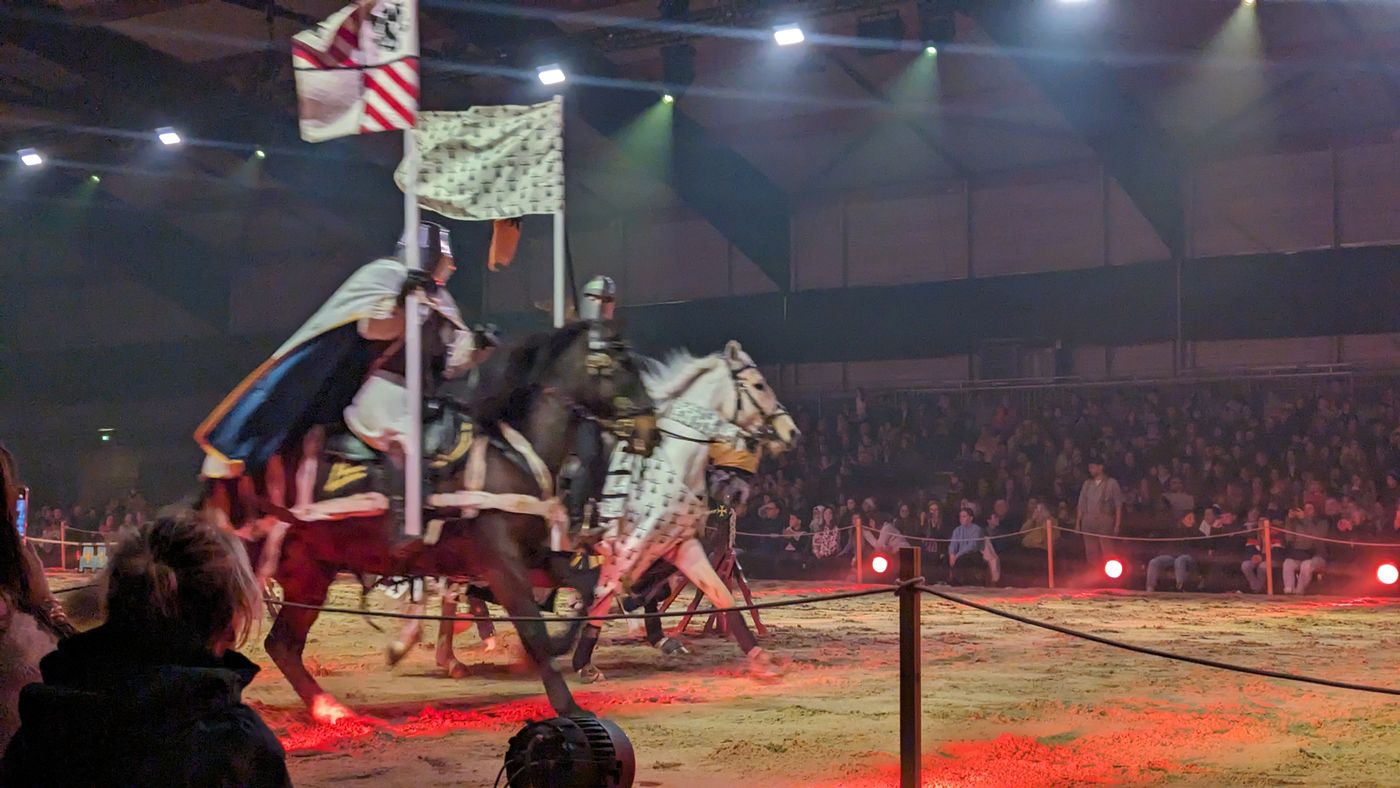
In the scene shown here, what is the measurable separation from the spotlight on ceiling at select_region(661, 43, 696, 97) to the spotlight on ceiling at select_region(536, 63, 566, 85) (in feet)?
4.60

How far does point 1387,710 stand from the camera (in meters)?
6.42

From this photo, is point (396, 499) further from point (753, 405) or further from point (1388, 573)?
point (1388, 573)

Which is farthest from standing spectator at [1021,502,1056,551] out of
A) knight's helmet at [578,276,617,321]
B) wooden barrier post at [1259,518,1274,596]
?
knight's helmet at [578,276,617,321]

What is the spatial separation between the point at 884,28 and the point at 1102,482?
6439 mm

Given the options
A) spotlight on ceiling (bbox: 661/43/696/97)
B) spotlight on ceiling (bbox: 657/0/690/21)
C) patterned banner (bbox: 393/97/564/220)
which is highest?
spotlight on ceiling (bbox: 657/0/690/21)

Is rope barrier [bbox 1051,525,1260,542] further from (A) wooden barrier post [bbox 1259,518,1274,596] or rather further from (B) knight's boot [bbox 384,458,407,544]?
(B) knight's boot [bbox 384,458,407,544]

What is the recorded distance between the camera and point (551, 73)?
579 inches

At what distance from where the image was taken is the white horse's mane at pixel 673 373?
28.6ft

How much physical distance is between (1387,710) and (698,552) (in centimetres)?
416

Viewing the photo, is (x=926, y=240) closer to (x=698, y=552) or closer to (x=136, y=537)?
(x=698, y=552)

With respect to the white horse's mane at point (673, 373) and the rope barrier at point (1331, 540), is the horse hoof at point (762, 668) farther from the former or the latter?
the rope barrier at point (1331, 540)

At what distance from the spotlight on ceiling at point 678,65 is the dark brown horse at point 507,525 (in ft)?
30.5

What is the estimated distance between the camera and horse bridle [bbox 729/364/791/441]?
887cm

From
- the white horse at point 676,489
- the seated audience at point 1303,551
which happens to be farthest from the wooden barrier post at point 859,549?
the white horse at point 676,489
